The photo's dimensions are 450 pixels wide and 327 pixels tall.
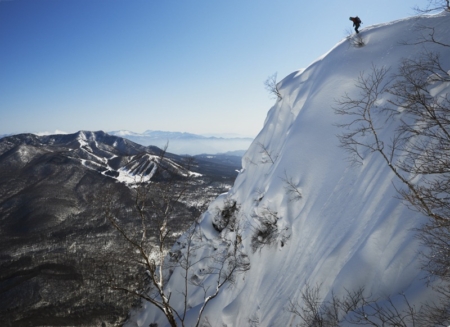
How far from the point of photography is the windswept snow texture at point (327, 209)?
26.4 ft

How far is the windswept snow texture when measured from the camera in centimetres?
804


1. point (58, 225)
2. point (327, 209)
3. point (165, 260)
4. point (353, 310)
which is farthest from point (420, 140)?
point (58, 225)

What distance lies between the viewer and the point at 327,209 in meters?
11.4

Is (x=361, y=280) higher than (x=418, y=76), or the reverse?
(x=418, y=76)

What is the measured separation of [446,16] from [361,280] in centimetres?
1524

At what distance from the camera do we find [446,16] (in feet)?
40.5

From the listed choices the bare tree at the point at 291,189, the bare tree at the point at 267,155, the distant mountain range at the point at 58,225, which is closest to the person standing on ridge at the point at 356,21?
the bare tree at the point at 267,155

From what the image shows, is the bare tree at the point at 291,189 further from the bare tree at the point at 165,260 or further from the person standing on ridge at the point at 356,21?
the person standing on ridge at the point at 356,21

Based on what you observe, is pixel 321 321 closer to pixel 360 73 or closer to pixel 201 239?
pixel 360 73

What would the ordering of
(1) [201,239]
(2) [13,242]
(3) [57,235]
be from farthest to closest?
(3) [57,235]
(2) [13,242]
(1) [201,239]

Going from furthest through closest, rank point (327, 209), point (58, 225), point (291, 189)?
point (58, 225), point (291, 189), point (327, 209)

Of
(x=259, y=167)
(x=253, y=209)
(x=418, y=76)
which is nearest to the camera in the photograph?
(x=418, y=76)

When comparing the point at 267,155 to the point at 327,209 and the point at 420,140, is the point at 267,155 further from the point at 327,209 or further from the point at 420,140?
the point at 420,140

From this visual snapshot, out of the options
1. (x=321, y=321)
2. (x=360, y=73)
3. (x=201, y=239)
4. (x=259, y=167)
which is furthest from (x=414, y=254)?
(x=201, y=239)
